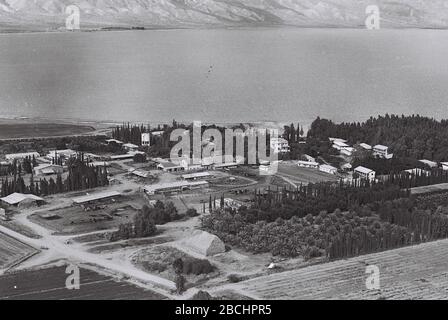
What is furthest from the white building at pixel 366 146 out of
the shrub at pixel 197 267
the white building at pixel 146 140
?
the shrub at pixel 197 267

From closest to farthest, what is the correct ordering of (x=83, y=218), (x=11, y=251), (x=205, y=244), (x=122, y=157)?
(x=205, y=244)
(x=11, y=251)
(x=83, y=218)
(x=122, y=157)

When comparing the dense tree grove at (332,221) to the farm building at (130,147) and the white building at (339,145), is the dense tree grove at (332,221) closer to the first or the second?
the white building at (339,145)

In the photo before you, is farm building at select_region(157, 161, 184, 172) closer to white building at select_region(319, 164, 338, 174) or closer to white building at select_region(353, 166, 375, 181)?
white building at select_region(319, 164, 338, 174)

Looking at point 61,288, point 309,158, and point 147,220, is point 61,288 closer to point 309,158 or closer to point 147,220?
point 147,220

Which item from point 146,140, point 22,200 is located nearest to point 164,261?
point 22,200

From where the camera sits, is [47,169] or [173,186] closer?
[173,186]
